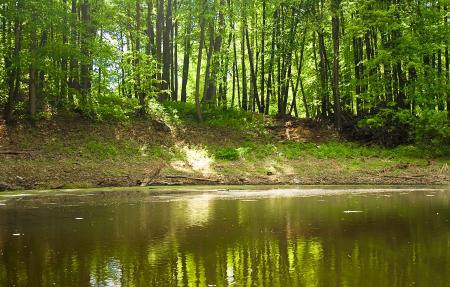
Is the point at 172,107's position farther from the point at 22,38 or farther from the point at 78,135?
the point at 22,38

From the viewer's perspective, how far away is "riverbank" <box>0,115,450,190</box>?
17062mm

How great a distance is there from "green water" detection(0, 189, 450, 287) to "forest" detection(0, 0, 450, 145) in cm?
1085

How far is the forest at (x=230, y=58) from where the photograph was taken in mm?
21156

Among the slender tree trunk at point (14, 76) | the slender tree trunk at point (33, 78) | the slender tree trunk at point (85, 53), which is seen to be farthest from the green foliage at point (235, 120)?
the slender tree trunk at point (14, 76)

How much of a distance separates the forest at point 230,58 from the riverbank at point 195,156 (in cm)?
114

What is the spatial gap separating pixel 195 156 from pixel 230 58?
1055 cm

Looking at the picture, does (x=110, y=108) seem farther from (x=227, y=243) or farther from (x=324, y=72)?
(x=227, y=243)

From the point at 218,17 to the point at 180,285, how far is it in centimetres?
2549

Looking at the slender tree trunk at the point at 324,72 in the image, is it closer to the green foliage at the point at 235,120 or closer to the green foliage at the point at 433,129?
the green foliage at the point at 235,120

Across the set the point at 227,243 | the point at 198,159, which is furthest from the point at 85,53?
the point at 227,243

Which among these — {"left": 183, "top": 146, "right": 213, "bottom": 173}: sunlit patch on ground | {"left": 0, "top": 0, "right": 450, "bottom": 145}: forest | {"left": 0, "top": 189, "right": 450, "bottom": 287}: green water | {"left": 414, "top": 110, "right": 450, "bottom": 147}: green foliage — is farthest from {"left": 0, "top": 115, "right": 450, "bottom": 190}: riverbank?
{"left": 0, "top": 189, "right": 450, "bottom": 287}: green water

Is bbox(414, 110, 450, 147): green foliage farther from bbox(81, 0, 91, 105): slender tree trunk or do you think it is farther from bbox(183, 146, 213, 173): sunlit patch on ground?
bbox(81, 0, 91, 105): slender tree trunk

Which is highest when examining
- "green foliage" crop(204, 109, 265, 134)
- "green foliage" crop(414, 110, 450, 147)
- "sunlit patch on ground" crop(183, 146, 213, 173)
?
"green foliage" crop(204, 109, 265, 134)

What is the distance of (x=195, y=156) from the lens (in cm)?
2142
